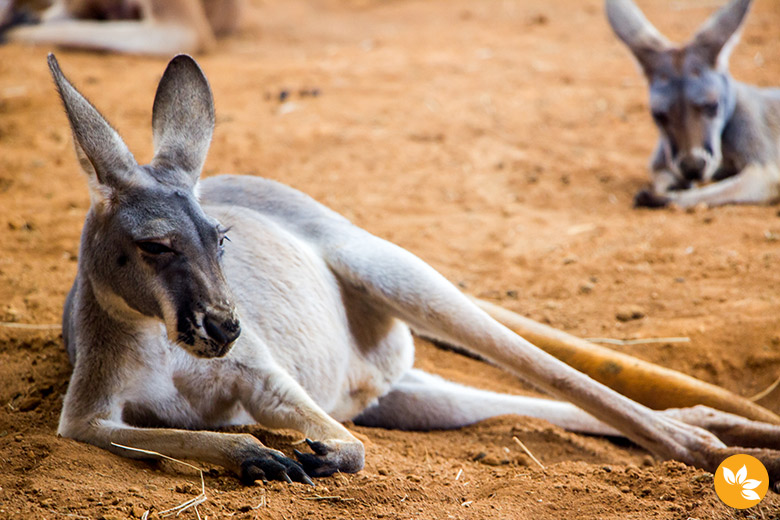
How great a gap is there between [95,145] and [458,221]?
2744mm

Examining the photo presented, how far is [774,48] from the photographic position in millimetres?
7465

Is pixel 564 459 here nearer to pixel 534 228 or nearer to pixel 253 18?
pixel 534 228

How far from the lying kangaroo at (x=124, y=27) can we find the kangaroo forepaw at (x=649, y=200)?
14.8 ft

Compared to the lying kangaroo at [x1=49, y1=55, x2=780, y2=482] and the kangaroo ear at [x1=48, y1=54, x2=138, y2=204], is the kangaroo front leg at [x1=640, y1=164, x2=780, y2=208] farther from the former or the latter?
the kangaroo ear at [x1=48, y1=54, x2=138, y2=204]

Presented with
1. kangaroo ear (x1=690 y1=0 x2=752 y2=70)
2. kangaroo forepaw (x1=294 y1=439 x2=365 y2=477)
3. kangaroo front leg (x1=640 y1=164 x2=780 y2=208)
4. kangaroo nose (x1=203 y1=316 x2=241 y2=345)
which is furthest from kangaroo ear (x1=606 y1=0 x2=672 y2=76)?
kangaroo nose (x1=203 y1=316 x2=241 y2=345)

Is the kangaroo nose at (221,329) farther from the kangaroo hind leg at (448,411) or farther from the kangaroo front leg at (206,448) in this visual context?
the kangaroo hind leg at (448,411)

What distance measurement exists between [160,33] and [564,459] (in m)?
6.22

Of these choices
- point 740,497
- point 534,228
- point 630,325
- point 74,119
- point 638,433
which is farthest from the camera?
point 534,228

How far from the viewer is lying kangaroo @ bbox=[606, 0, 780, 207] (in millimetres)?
4910

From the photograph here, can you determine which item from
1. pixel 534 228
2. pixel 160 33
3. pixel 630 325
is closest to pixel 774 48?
pixel 534 228

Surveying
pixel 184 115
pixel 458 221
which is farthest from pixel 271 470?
pixel 458 221

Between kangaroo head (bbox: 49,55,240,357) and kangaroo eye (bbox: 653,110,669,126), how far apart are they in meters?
3.73

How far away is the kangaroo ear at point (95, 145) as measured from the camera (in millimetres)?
1913

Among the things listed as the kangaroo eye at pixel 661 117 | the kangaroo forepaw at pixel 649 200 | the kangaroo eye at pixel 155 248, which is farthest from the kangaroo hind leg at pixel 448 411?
the kangaroo eye at pixel 661 117
